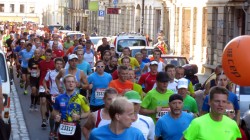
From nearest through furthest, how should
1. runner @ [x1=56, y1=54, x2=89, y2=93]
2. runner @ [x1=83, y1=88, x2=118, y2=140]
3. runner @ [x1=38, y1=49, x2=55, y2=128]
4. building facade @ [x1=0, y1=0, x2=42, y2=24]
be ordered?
runner @ [x1=83, y1=88, x2=118, y2=140], runner @ [x1=56, y1=54, x2=89, y2=93], runner @ [x1=38, y1=49, x2=55, y2=128], building facade @ [x1=0, y1=0, x2=42, y2=24]

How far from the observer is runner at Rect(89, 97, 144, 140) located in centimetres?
652

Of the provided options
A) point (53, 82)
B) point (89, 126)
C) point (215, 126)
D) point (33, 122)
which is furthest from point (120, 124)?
point (33, 122)

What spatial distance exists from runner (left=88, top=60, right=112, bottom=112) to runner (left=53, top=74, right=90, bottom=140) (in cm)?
242

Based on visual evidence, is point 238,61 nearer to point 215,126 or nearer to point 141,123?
point 141,123

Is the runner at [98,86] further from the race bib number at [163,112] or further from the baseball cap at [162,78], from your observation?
the race bib number at [163,112]

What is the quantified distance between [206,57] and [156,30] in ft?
42.9

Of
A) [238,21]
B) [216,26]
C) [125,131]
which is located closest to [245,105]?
[125,131]

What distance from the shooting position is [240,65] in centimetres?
939

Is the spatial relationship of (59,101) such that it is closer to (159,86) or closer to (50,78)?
(159,86)

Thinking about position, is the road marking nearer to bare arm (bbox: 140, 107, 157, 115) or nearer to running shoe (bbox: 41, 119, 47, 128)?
running shoe (bbox: 41, 119, 47, 128)

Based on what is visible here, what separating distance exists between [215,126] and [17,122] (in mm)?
9703

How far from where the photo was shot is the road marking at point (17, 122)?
14.6 m

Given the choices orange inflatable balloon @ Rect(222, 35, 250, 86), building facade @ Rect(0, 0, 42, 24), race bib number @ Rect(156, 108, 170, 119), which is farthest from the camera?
building facade @ Rect(0, 0, 42, 24)

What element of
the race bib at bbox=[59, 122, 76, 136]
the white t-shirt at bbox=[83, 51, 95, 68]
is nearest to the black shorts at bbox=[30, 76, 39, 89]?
the white t-shirt at bbox=[83, 51, 95, 68]
